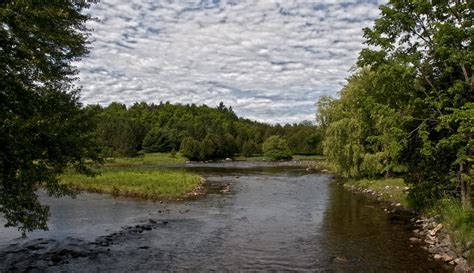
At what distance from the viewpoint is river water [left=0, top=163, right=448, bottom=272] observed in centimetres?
1812

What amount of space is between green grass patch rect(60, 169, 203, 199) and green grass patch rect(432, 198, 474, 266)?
24324 mm

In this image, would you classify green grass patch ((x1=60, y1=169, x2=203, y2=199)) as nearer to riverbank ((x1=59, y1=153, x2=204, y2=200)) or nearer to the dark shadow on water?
riverbank ((x1=59, y1=153, x2=204, y2=200))

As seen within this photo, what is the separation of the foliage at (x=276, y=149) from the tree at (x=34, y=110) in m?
121

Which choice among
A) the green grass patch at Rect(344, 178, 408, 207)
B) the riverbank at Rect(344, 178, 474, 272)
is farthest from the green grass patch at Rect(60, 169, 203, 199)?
the riverbank at Rect(344, 178, 474, 272)

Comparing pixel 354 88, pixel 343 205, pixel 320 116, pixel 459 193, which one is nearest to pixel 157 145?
pixel 320 116

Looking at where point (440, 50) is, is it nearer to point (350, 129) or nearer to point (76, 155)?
point (76, 155)

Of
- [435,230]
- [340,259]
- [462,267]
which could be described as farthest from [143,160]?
[462,267]

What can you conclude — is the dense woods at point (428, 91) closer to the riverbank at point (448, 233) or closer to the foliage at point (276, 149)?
the riverbank at point (448, 233)

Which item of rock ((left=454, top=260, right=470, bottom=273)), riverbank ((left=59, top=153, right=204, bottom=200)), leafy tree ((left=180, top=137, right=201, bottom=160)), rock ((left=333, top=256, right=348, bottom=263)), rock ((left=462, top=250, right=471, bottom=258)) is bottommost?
rock ((left=333, top=256, right=348, bottom=263))

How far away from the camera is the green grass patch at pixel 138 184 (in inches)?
1584

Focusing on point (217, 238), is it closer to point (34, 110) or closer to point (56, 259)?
point (56, 259)

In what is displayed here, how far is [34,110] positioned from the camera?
1417cm

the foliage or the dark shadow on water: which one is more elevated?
the foliage

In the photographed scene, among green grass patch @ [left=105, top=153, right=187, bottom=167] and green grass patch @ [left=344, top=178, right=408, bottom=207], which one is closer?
green grass patch @ [left=344, top=178, right=408, bottom=207]
